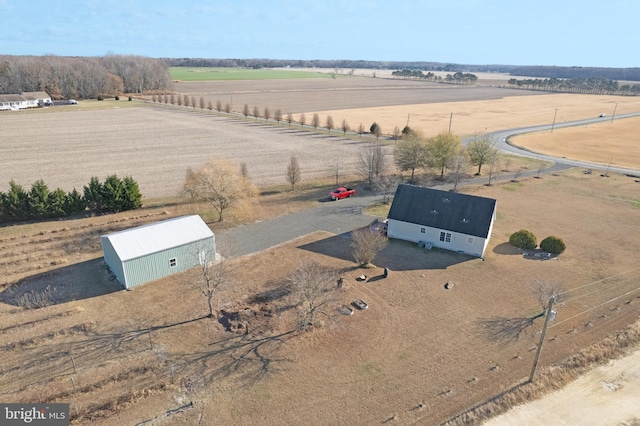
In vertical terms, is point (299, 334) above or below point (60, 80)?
below

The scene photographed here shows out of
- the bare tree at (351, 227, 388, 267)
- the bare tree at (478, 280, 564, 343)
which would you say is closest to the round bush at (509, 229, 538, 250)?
the bare tree at (478, 280, 564, 343)

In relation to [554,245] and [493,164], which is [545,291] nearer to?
[554,245]

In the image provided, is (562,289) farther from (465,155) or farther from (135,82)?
(135,82)

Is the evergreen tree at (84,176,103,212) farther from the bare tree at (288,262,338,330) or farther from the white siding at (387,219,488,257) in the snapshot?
the white siding at (387,219,488,257)

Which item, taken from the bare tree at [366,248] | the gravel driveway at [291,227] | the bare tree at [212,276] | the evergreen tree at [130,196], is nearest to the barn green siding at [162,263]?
the bare tree at [212,276]

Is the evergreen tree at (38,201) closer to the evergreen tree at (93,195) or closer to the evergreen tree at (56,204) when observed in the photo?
the evergreen tree at (56,204)

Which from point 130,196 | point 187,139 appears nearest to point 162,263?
point 130,196
